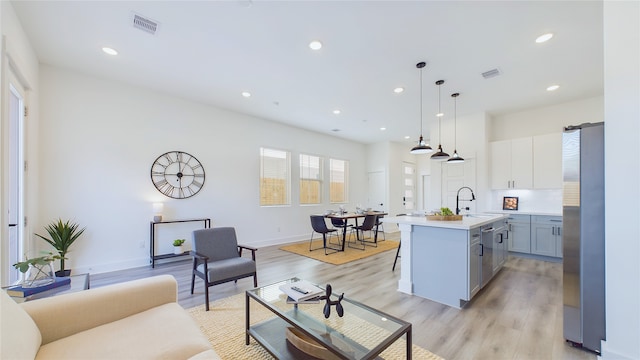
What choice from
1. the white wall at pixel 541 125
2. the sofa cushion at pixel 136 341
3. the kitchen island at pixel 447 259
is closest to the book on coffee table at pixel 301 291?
the sofa cushion at pixel 136 341

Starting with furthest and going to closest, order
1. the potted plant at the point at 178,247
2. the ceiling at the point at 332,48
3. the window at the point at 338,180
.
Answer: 1. the window at the point at 338,180
2. the potted plant at the point at 178,247
3. the ceiling at the point at 332,48

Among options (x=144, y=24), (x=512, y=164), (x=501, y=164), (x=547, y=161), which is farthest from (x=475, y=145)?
(x=144, y=24)

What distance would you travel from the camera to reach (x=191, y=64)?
3.42 meters

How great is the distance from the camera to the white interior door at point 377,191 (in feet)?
26.5

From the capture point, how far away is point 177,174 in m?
4.62

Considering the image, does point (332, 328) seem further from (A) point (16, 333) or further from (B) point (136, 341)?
(A) point (16, 333)

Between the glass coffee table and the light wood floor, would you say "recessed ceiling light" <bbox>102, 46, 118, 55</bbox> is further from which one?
the glass coffee table

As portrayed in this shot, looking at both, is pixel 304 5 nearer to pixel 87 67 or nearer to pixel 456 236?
pixel 456 236

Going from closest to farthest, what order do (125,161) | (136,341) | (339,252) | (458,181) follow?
(136,341) < (125,161) < (339,252) < (458,181)

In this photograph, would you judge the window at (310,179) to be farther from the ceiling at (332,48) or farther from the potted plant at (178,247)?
the potted plant at (178,247)

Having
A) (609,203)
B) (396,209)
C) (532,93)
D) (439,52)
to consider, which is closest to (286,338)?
(609,203)

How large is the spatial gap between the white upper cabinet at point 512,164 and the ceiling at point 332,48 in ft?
2.78

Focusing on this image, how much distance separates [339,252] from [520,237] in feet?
11.4

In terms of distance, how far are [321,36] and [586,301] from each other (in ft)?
11.1
